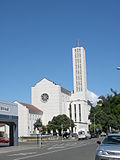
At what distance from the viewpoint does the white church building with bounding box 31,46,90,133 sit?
126000 millimetres

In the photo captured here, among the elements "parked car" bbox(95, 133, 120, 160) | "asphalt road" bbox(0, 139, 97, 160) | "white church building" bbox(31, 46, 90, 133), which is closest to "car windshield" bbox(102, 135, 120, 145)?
"parked car" bbox(95, 133, 120, 160)

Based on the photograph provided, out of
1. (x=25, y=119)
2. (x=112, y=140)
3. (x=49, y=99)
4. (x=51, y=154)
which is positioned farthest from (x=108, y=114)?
(x=112, y=140)

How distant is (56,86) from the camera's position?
417ft

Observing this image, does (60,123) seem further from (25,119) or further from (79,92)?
(79,92)

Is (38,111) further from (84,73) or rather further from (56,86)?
(84,73)

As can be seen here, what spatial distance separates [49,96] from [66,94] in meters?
9.31

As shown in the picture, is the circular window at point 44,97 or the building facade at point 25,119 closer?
the building facade at point 25,119

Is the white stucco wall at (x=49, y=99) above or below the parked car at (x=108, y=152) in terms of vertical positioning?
above

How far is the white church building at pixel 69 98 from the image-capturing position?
126 meters

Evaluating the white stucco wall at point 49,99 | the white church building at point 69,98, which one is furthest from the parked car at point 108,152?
the white stucco wall at point 49,99

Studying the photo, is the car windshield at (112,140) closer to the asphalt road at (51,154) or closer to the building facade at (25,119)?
the asphalt road at (51,154)

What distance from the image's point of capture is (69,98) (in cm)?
13638

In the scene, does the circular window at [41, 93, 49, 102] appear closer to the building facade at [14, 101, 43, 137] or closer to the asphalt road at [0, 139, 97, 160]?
the building facade at [14, 101, 43, 137]

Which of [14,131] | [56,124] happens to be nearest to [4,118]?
[14,131]
